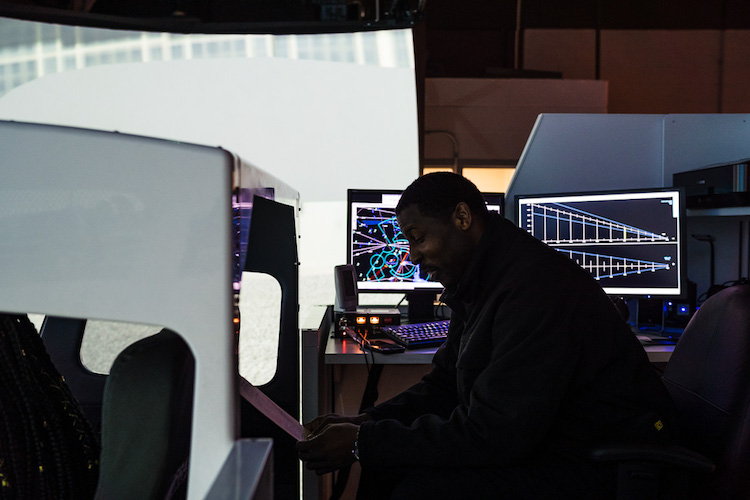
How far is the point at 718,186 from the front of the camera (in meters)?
1.99

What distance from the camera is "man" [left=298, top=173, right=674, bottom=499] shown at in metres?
1.05

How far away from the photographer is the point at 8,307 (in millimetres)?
485

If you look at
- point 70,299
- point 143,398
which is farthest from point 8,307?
point 143,398

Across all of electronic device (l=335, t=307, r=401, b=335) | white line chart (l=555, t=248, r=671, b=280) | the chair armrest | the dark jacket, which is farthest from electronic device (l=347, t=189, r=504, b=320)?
the chair armrest

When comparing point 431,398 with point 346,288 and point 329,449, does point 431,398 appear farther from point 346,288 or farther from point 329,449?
point 346,288

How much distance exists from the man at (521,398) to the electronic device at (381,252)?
90 cm

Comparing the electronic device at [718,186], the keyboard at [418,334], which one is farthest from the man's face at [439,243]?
the electronic device at [718,186]

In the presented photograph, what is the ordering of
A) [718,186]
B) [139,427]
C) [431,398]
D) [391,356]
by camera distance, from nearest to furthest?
[139,427] < [431,398] < [391,356] < [718,186]

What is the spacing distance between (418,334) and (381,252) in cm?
41

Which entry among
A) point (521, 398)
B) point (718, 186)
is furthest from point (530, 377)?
point (718, 186)

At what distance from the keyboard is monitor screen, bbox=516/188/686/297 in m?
0.58

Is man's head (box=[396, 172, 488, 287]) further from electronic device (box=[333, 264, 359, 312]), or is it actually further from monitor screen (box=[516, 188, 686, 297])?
monitor screen (box=[516, 188, 686, 297])

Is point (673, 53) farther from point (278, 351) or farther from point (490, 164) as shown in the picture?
point (278, 351)

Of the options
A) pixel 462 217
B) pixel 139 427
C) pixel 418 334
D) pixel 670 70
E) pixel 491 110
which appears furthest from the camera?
pixel 670 70
